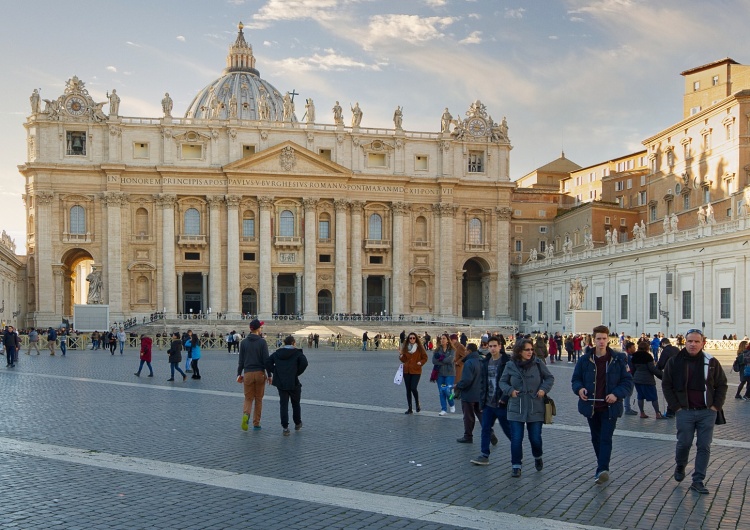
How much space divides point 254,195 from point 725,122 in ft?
121

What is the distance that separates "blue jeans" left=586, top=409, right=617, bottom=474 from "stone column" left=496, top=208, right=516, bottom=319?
61.9 meters

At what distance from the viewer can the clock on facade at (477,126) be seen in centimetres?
7275

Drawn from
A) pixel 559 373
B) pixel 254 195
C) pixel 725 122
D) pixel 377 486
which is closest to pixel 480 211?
pixel 254 195

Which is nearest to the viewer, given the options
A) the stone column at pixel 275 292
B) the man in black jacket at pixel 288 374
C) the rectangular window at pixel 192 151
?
the man in black jacket at pixel 288 374

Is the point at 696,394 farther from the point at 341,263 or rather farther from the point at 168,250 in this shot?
the point at 168,250

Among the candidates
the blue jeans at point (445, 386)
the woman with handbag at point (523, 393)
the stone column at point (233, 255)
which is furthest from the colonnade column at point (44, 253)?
the woman with handbag at point (523, 393)

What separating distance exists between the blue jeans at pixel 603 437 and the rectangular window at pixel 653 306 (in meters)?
39.1

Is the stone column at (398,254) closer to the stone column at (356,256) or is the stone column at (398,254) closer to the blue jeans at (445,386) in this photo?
the stone column at (356,256)

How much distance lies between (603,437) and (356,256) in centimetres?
6054

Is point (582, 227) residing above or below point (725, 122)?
below

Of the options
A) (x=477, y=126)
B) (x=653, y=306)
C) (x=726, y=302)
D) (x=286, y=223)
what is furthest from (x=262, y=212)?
(x=726, y=302)

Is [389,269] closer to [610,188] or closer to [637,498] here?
[610,188]

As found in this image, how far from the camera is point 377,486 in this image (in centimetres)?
877

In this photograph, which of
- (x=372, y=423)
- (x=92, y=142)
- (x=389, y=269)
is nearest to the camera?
(x=372, y=423)
